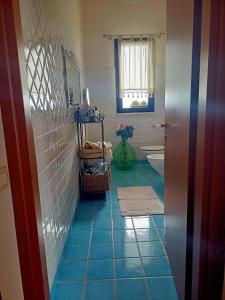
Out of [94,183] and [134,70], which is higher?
[134,70]

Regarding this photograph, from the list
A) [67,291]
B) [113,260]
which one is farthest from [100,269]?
[67,291]

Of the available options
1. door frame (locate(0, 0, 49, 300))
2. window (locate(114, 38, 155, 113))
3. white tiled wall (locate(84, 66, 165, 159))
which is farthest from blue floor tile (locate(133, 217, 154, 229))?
window (locate(114, 38, 155, 113))

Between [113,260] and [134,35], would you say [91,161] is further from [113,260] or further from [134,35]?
[134,35]

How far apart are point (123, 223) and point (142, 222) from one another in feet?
0.63

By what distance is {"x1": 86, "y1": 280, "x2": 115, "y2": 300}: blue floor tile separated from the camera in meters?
1.37

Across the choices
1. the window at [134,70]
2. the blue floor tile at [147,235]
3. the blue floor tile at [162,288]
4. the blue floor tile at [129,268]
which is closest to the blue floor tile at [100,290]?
the blue floor tile at [129,268]

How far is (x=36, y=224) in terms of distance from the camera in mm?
945

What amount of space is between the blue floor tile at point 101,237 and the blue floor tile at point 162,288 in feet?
1.84

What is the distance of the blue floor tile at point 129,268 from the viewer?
60.7 inches

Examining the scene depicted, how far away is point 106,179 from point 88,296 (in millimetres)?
1474

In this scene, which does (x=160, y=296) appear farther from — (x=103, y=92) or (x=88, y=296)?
(x=103, y=92)

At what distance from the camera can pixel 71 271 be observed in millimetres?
1585

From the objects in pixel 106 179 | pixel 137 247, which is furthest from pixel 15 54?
pixel 106 179

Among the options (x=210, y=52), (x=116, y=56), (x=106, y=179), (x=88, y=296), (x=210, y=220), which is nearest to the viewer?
(x=210, y=52)
